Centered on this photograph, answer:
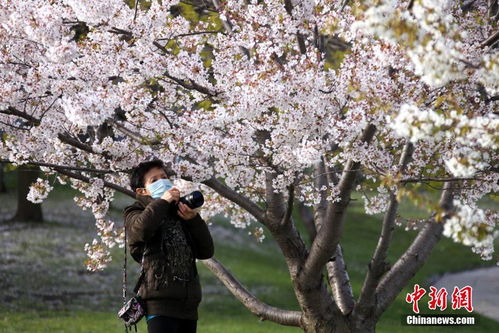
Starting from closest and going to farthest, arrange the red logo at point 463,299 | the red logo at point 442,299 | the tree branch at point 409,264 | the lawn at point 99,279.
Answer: the tree branch at point 409,264
the lawn at point 99,279
the red logo at point 442,299
the red logo at point 463,299

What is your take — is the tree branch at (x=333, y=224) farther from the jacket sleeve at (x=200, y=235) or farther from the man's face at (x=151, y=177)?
the man's face at (x=151, y=177)

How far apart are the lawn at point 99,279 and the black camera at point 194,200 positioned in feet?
25.0

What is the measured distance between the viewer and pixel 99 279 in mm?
17484

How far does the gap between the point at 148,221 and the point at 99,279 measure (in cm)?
1256

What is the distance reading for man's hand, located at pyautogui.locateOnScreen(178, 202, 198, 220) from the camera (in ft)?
18.5

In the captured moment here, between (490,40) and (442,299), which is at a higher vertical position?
(442,299)

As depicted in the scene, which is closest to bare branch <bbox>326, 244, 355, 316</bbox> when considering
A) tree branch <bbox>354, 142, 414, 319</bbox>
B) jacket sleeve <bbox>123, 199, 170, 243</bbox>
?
tree branch <bbox>354, 142, 414, 319</bbox>

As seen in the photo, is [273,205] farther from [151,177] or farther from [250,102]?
[151,177]

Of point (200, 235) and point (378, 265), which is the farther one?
point (378, 265)

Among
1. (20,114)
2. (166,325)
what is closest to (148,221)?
(166,325)

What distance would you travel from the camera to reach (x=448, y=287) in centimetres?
2031

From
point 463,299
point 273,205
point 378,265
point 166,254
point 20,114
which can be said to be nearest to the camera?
point 166,254

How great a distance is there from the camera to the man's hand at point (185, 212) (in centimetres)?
565

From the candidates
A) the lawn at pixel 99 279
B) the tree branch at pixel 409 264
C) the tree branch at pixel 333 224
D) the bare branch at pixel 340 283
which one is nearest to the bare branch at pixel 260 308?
the bare branch at pixel 340 283
